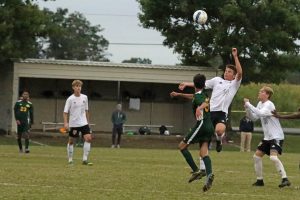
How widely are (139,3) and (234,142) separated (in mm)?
10488

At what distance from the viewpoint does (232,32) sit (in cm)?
4356

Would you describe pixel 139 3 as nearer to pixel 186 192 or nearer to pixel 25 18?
pixel 25 18

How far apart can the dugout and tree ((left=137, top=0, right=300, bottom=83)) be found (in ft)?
5.84

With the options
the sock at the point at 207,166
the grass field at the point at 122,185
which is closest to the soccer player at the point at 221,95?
the grass field at the point at 122,185

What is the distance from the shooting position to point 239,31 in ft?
143

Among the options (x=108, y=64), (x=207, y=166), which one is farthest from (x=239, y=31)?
(x=207, y=166)

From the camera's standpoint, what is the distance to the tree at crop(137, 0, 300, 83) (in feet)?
140

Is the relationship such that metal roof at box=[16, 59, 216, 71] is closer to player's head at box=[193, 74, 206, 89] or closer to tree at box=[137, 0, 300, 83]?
tree at box=[137, 0, 300, 83]

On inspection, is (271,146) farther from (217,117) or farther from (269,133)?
(217,117)

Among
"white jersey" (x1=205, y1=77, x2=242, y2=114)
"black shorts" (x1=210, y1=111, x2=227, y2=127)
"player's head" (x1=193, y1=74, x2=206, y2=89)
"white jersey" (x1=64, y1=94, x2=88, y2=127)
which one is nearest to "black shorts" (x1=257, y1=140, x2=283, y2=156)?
"black shorts" (x1=210, y1=111, x2=227, y2=127)

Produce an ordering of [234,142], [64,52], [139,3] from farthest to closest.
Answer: [64,52]
[139,3]
[234,142]

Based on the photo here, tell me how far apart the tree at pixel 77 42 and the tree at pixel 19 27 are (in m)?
68.5

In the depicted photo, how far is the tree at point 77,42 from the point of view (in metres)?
114

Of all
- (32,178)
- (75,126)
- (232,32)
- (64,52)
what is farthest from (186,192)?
(64,52)
